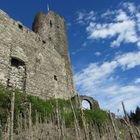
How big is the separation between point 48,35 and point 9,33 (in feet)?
18.6

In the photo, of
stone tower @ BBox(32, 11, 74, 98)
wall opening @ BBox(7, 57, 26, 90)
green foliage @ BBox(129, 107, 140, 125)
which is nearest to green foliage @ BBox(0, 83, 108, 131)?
wall opening @ BBox(7, 57, 26, 90)

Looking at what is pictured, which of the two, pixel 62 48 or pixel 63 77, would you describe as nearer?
pixel 63 77

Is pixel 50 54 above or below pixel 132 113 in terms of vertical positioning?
above

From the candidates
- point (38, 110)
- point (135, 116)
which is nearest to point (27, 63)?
point (38, 110)

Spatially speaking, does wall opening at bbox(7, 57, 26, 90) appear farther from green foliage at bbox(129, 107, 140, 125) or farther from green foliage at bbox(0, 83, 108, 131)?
green foliage at bbox(129, 107, 140, 125)

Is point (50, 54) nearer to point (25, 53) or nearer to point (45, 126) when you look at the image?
point (25, 53)

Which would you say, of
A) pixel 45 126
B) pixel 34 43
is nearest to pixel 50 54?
pixel 34 43

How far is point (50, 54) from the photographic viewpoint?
14352 mm

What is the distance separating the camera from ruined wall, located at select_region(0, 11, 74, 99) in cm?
1098

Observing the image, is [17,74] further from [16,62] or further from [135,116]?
[135,116]

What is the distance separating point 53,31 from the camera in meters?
17.5

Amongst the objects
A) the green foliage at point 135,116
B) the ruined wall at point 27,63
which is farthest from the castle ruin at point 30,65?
the green foliage at point 135,116

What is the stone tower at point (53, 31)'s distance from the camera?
1700cm

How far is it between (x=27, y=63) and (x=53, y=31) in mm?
6035
